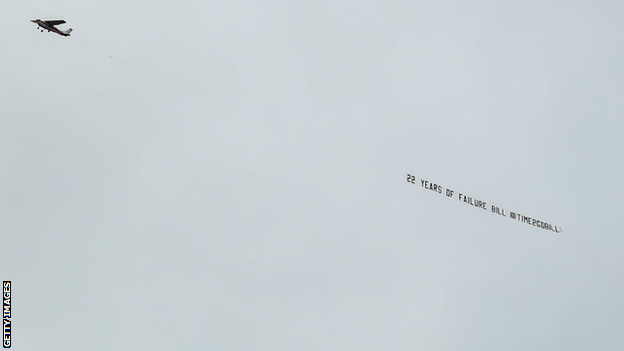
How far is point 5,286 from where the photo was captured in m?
114

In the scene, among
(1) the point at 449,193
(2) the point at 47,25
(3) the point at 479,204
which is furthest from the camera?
(3) the point at 479,204

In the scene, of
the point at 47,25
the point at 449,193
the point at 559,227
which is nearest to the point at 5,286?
the point at 47,25

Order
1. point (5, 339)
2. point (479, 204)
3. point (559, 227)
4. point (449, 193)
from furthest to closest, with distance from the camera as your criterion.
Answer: point (559, 227) < point (5, 339) < point (479, 204) < point (449, 193)

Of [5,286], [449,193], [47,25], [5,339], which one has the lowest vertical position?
[5,339]

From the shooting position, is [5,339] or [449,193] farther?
[5,339]

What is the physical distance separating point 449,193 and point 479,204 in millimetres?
10036

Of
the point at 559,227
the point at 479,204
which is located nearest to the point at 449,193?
the point at 479,204

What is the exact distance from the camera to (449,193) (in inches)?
2923

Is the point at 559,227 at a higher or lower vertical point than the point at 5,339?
higher

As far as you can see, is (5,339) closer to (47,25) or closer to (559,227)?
(47,25)

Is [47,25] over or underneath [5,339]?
over

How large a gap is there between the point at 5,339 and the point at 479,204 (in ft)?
343

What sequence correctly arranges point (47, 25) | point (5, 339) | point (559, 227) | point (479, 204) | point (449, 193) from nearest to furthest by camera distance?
1. point (47, 25)
2. point (449, 193)
3. point (479, 204)
4. point (5, 339)
5. point (559, 227)

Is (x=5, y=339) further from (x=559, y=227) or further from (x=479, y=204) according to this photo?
(x=559, y=227)
